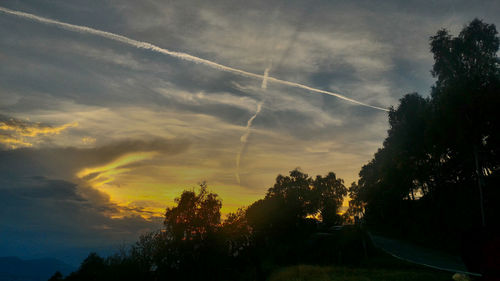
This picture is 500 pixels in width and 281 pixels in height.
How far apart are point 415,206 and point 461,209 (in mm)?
22017

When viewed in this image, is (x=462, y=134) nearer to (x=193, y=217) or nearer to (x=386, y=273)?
(x=386, y=273)

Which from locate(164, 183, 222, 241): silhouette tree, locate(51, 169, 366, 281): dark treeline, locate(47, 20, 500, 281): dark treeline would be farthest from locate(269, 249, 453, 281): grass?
locate(164, 183, 222, 241): silhouette tree

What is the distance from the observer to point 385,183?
A: 70250 mm

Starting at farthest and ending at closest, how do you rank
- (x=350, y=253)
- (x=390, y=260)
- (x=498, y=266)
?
1. (x=350, y=253)
2. (x=390, y=260)
3. (x=498, y=266)

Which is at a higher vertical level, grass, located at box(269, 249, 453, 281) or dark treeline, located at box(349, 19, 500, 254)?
dark treeline, located at box(349, 19, 500, 254)

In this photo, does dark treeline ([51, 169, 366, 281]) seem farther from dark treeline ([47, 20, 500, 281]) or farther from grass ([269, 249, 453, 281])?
grass ([269, 249, 453, 281])

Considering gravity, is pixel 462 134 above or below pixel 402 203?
above

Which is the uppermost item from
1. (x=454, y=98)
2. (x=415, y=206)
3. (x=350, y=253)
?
(x=454, y=98)

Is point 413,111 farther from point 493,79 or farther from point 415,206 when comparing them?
point 493,79

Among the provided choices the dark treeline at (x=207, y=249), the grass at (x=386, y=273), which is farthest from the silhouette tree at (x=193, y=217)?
the grass at (x=386, y=273)

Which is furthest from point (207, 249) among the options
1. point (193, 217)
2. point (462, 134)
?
point (462, 134)

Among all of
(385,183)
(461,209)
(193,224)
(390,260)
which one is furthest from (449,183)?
(193,224)

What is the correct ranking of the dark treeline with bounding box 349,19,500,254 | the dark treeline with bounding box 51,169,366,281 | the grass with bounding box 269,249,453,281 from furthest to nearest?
the dark treeline with bounding box 51,169,366,281, the dark treeline with bounding box 349,19,500,254, the grass with bounding box 269,249,453,281

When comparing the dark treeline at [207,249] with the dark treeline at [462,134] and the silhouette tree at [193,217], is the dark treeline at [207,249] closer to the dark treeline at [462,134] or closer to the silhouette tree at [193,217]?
the silhouette tree at [193,217]
